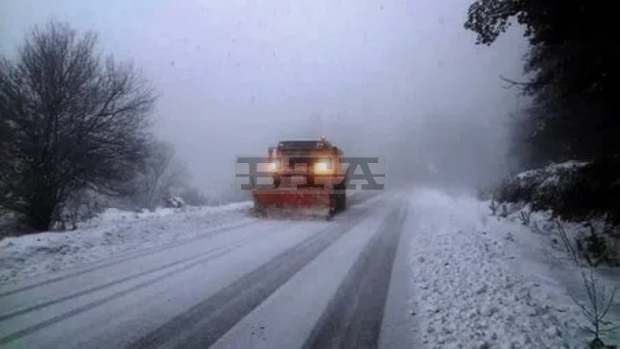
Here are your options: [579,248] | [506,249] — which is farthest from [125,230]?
[579,248]

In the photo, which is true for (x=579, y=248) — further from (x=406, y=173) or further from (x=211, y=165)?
(x=211, y=165)

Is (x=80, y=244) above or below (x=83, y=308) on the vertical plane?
above

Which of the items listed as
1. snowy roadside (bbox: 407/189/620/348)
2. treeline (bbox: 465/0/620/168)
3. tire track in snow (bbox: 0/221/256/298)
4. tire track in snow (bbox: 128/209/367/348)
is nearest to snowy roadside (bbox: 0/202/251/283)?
tire track in snow (bbox: 0/221/256/298)

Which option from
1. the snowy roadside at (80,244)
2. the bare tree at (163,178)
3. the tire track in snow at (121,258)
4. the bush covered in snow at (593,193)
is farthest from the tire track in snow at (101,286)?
the bare tree at (163,178)

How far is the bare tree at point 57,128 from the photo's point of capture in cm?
1246

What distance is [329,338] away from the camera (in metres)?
4.35

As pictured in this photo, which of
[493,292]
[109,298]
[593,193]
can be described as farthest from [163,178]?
[493,292]

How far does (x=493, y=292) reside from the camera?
551cm

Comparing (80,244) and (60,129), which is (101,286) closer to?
(80,244)

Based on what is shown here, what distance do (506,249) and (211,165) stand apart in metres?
86.7

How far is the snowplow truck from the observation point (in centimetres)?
1418

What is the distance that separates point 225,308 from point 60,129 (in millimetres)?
11005

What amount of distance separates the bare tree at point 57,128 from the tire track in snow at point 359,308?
10251 mm

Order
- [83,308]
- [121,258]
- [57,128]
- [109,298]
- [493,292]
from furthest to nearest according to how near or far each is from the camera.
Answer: [57,128] → [121,258] → [493,292] → [109,298] → [83,308]
